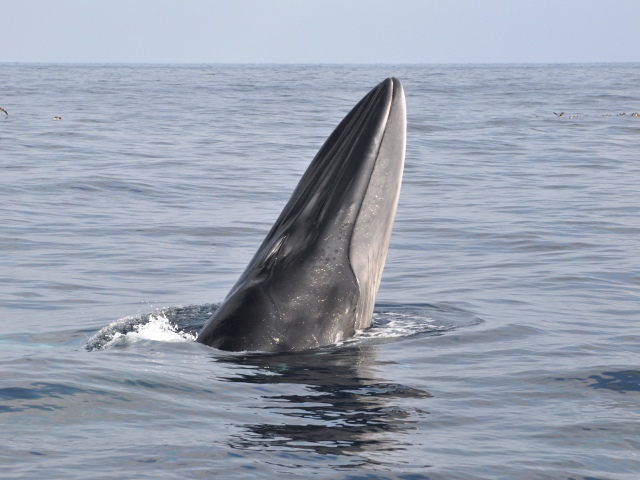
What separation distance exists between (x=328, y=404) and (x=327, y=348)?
3.61ft

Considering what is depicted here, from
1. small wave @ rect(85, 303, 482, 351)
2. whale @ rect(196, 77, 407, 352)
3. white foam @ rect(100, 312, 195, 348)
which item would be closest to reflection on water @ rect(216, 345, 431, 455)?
whale @ rect(196, 77, 407, 352)

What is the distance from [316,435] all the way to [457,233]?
1049 cm

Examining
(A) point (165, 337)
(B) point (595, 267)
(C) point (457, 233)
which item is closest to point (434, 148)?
→ (C) point (457, 233)

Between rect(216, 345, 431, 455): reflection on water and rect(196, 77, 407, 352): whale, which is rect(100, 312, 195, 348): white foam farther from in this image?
rect(216, 345, 431, 455): reflection on water

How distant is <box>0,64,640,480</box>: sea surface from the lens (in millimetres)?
6117

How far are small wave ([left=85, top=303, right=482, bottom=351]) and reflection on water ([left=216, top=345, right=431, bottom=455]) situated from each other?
2.01 ft

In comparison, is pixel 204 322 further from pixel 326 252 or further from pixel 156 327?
pixel 326 252

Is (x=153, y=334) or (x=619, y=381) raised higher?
(x=619, y=381)

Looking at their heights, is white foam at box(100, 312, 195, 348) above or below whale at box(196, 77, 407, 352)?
below

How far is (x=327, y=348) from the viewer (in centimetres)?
805

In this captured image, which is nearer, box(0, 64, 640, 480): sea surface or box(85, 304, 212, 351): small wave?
box(0, 64, 640, 480): sea surface

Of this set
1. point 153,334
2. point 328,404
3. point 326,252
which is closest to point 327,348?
point 326,252

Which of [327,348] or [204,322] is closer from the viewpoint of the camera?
[327,348]

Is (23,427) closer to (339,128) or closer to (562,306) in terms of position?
(339,128)
